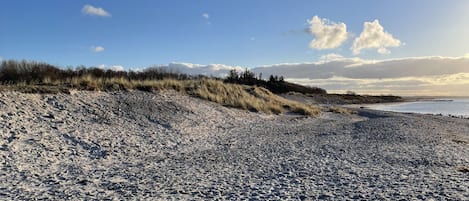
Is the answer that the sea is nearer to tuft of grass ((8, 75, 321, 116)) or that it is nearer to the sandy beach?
tuft of grass ((8, 75, 321, 116))

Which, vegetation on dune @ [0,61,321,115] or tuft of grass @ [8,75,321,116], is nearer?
vegetation on dune @ [0,61,321,115]

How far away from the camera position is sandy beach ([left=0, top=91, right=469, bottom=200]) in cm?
732

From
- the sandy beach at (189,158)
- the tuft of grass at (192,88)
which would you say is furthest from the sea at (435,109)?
the sandy beach at (189,158)

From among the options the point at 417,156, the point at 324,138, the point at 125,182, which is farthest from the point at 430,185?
the point at 324,138

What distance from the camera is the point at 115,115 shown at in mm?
15820

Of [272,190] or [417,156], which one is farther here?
[417,156]

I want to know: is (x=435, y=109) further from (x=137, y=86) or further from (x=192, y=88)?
(x=137, y=86)

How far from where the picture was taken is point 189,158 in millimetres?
10961

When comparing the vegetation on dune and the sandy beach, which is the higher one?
the vegetation on dune

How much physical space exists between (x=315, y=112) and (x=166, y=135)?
51.7ft

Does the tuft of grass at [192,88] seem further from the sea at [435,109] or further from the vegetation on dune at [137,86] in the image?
the sea at [435,109]

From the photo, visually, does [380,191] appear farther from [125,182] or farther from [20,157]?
[20,157]

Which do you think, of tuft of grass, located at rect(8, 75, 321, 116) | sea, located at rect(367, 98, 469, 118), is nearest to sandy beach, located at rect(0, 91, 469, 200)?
tuft of grass, located at rect(8, 75, 321, 116)

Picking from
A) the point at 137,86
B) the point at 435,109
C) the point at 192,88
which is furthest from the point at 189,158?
the point at 435,109
